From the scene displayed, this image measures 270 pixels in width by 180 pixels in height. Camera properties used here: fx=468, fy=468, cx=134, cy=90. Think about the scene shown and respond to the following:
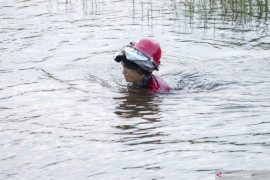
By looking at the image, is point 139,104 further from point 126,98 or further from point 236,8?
point 236,8

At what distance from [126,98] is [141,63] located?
490 millimetres

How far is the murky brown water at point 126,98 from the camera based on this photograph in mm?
3707

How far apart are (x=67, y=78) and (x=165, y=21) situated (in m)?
4.02

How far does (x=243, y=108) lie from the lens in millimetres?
5109

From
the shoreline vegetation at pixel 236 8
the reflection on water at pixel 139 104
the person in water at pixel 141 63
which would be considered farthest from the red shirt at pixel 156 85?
the shoreline vegetation at pixel 236 8

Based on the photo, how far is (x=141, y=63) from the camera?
5.96m

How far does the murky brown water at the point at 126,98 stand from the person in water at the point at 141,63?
0.22m

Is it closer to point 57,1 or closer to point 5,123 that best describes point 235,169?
point 5,123

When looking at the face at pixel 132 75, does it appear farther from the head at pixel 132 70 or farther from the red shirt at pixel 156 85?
the red shirt at pixel 156 85

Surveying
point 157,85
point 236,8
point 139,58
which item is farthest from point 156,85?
point 236,8

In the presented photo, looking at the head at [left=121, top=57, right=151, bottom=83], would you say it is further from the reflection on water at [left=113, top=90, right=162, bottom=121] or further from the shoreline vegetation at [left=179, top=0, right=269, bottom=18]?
the shoreline vegetation at [left=179, top=0, right=269, bottom=18]

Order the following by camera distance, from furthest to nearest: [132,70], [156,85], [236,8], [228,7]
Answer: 1. [228,7]
2. [236,8]
3. [156,85]
4. [132,70]

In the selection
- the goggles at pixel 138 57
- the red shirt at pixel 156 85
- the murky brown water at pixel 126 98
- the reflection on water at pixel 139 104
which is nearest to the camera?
the murky brown water at pixel 126 98

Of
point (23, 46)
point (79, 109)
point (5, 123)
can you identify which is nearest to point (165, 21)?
point (23, 46)
